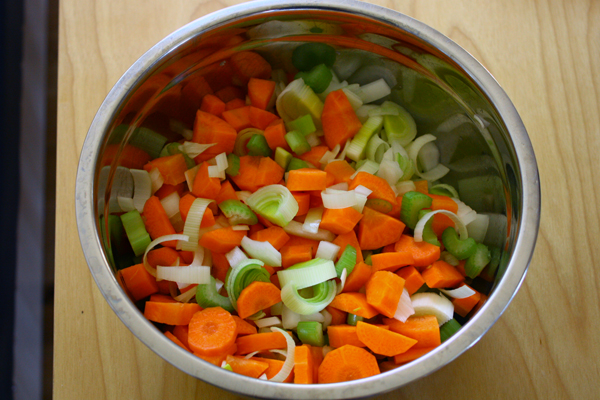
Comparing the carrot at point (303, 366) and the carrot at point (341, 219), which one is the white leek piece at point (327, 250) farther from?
the carrot at point (303, 366)

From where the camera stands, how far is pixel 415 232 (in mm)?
979

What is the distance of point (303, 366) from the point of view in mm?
829

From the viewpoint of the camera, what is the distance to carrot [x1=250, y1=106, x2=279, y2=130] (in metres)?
1.07

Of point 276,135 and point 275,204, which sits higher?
point 276,135

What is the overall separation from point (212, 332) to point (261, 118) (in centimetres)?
50

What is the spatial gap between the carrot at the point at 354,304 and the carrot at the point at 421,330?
56 millimetres

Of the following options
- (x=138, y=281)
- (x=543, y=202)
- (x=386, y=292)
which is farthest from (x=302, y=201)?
(x=543, y=202)

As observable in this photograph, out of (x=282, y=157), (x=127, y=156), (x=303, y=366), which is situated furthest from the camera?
(x=282, y=157)

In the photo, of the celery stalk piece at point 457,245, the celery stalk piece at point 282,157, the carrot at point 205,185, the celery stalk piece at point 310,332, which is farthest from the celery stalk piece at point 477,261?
the carrot at point 205,185

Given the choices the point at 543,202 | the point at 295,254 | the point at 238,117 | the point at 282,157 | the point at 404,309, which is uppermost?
the point at 238,117

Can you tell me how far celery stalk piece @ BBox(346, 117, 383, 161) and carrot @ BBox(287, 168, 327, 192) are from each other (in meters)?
0.12

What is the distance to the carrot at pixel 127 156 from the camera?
2.69 ft

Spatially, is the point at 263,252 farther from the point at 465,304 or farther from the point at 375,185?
the point at 465,304

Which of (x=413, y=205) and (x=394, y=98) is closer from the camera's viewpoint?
(x=413, y=205)
